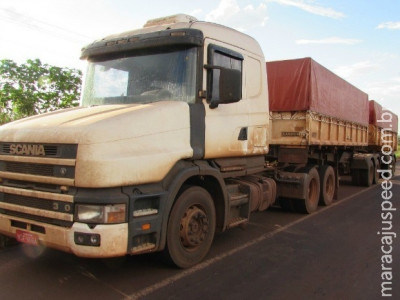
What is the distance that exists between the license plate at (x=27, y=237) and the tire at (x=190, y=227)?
1.40 metres

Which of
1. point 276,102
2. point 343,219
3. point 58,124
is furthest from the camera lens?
point 276,102

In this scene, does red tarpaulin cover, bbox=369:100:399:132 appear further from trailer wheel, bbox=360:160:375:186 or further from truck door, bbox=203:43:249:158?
truck door, bbox=203:43:249:158

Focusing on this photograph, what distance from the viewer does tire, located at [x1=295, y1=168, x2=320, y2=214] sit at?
26.5ft

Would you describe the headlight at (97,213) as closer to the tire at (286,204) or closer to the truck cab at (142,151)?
the truck cab at (142,151)

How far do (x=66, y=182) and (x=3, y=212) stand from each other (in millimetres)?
1153

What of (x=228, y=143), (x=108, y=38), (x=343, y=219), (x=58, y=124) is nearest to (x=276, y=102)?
(x=343, y=219)

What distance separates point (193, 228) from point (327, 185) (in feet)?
19.5

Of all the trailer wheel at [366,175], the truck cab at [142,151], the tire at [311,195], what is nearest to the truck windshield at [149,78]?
the truck cab at [142,151]

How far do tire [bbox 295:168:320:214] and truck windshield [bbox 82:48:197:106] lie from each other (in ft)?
14.7

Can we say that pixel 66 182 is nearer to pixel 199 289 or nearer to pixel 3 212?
pixel 3 212

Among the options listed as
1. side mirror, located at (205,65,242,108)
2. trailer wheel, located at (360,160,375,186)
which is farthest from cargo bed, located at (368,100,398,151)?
side mirror, located at (205,65,242,108)

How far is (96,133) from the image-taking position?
11.8 feet

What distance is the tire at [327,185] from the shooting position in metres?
8.98

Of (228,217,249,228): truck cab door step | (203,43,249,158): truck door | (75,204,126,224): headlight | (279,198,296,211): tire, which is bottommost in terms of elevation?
(279,198,296,211): tire
